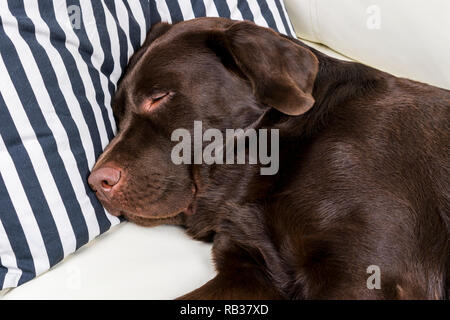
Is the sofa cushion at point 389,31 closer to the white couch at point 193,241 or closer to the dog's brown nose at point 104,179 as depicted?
the white couch at point 193,241

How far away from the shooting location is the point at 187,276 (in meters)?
1.40

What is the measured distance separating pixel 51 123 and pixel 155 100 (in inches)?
9.2

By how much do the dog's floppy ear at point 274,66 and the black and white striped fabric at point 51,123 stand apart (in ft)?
1.11

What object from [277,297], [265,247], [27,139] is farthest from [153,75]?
[277,297]

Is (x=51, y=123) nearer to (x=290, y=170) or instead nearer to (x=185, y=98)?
(x=185, y=98)

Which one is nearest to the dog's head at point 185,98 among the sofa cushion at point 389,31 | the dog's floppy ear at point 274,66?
the dog's floppy ear at point 274,66

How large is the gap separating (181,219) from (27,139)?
0.41 m

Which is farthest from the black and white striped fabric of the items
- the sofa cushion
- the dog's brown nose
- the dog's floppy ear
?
the sofa cushion

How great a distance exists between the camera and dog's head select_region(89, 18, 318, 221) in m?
1.33

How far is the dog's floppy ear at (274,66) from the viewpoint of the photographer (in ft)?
4.29

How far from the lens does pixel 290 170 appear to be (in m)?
1.33

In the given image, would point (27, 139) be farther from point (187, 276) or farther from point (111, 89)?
point (187, 276)

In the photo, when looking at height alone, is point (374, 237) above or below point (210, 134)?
below
